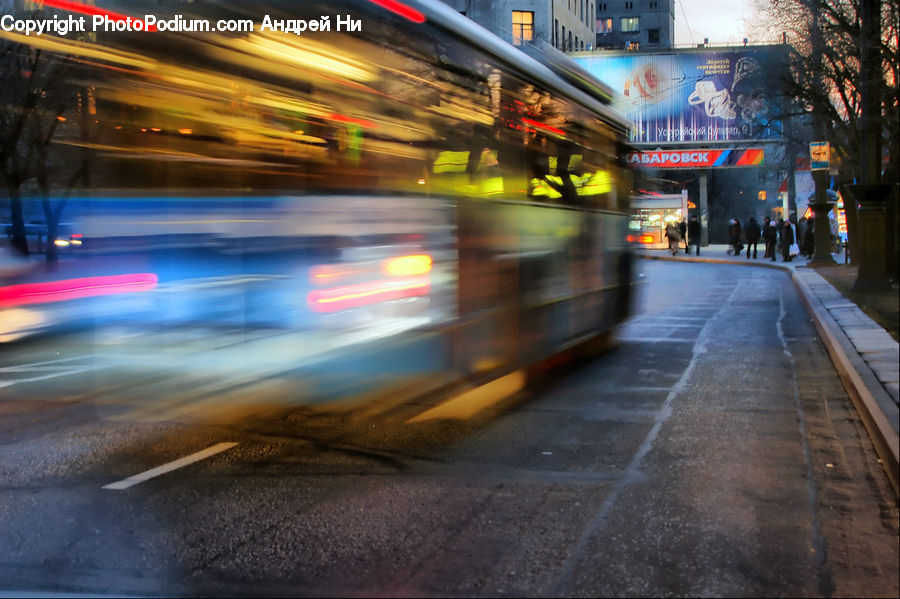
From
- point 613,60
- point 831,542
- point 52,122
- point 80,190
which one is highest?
point 613,60

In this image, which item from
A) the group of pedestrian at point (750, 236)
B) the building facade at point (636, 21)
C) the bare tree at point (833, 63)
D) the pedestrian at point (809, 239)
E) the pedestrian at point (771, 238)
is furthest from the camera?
the building facade at point (636, 21)

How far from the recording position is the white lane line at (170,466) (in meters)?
6.25

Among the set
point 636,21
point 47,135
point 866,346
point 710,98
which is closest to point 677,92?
point 710,98

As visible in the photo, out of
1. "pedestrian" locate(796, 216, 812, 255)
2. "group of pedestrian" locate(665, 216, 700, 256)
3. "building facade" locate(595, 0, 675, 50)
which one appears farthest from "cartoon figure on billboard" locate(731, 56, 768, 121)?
"building facade" locate(595, 0, 675, 50)

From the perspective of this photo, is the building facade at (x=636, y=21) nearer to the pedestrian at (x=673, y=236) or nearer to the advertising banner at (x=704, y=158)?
the advertising banner at (x=704, y=158)

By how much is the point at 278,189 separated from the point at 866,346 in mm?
8244

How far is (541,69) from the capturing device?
31.0 ft

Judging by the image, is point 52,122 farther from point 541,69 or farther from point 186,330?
point 541,69

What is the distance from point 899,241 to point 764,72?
40.6ft

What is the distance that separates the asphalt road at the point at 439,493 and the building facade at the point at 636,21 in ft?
353

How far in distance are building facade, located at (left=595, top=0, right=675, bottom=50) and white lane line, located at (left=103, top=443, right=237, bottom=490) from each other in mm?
109266

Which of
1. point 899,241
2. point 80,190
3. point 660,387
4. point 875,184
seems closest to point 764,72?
point 899,241

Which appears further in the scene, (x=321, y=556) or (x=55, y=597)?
(x=321, y=556)

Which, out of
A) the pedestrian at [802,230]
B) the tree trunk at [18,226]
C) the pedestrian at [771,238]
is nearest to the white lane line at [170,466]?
the tree trunk at [18,226]
